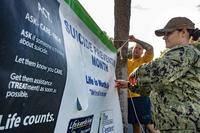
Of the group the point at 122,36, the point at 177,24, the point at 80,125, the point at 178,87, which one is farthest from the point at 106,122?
the point at 122,36

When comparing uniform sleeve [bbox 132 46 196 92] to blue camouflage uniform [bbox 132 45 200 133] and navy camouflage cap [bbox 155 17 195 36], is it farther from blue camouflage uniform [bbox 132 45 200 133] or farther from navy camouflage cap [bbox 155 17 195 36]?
navy camouflage cap [bbox 155 17 195 36]

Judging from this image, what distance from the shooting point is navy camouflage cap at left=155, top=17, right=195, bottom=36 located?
414cm

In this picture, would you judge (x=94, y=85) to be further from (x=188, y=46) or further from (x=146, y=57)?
(x=146, y=57)

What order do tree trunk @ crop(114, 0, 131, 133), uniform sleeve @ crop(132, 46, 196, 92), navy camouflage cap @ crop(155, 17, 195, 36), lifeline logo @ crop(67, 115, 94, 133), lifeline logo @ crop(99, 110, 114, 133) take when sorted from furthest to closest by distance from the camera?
tree trunk @ crop(114, 0, 131, 133), navy camouflage cap @ crop(155, 17, 195, 36), lifeline logo @ crop(99, 110, 114, 133), uniform sleeve @ crop(132, 46, 196, 92), lifeline logo @ crop(67, 115, 94, 133)

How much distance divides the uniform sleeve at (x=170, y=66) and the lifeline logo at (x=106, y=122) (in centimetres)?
52

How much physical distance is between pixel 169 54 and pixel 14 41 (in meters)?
2.17

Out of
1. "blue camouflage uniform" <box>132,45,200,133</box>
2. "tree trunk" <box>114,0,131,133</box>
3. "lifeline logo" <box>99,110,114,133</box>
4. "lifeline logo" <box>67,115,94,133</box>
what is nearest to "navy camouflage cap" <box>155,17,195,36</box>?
"blue camouflage uniform" <box>132,45,200,133</box>

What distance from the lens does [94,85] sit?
12.0 ft

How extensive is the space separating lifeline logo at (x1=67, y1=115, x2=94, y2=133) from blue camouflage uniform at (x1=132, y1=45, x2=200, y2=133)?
2.46 ft

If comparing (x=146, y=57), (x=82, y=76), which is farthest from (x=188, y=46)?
(x=146, y=57)

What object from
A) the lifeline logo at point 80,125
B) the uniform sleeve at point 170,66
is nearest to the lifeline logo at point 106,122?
the lifeline logo at point 80,125

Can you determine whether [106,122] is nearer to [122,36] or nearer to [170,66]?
[170,66]

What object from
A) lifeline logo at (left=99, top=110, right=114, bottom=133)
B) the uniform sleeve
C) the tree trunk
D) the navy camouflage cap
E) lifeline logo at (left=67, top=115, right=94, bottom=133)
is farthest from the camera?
the tree trunk

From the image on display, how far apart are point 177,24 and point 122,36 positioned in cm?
210
